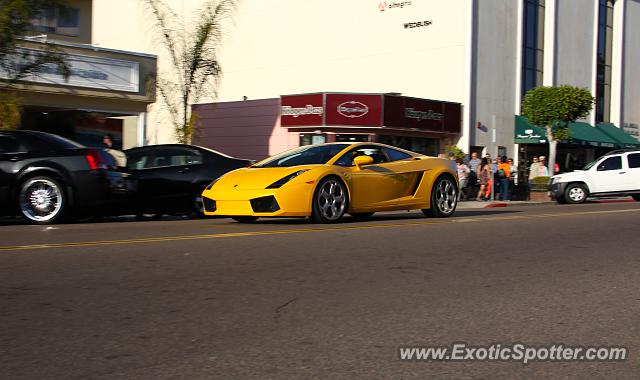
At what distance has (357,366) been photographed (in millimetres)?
4160

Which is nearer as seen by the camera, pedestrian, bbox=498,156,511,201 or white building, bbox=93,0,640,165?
pedestrian, bbox=498,156,511,201

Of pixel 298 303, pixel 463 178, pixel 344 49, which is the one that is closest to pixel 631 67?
pixel 344 49

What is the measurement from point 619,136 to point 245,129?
67.2 feet

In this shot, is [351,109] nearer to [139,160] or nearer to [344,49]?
[344,49]

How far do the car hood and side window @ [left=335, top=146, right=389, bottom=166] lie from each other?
687 mm

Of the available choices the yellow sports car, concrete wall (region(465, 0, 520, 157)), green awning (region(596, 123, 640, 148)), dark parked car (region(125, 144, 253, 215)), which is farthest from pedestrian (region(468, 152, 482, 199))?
green awning (region(596, 123, 640, 148))

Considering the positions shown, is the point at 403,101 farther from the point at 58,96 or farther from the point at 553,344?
the point at 553,344

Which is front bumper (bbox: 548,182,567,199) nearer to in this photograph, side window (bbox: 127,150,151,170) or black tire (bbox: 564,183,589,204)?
black tire (bbox: 564,183,589,204)

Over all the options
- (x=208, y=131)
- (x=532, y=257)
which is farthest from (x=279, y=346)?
(x=208, y=131)

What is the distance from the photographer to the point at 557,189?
82.2ft

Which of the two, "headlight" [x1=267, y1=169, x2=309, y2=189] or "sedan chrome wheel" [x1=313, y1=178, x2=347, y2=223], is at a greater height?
"headlight" [x1=267, y1=169, x2=309, y2=189]

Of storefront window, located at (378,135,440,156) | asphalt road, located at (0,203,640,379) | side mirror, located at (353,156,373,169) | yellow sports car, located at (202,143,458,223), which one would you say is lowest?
asphalt road, located at (0,203,640,379)

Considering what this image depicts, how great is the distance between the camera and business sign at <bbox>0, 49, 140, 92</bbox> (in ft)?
74.3

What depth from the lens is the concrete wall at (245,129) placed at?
1395 inches
